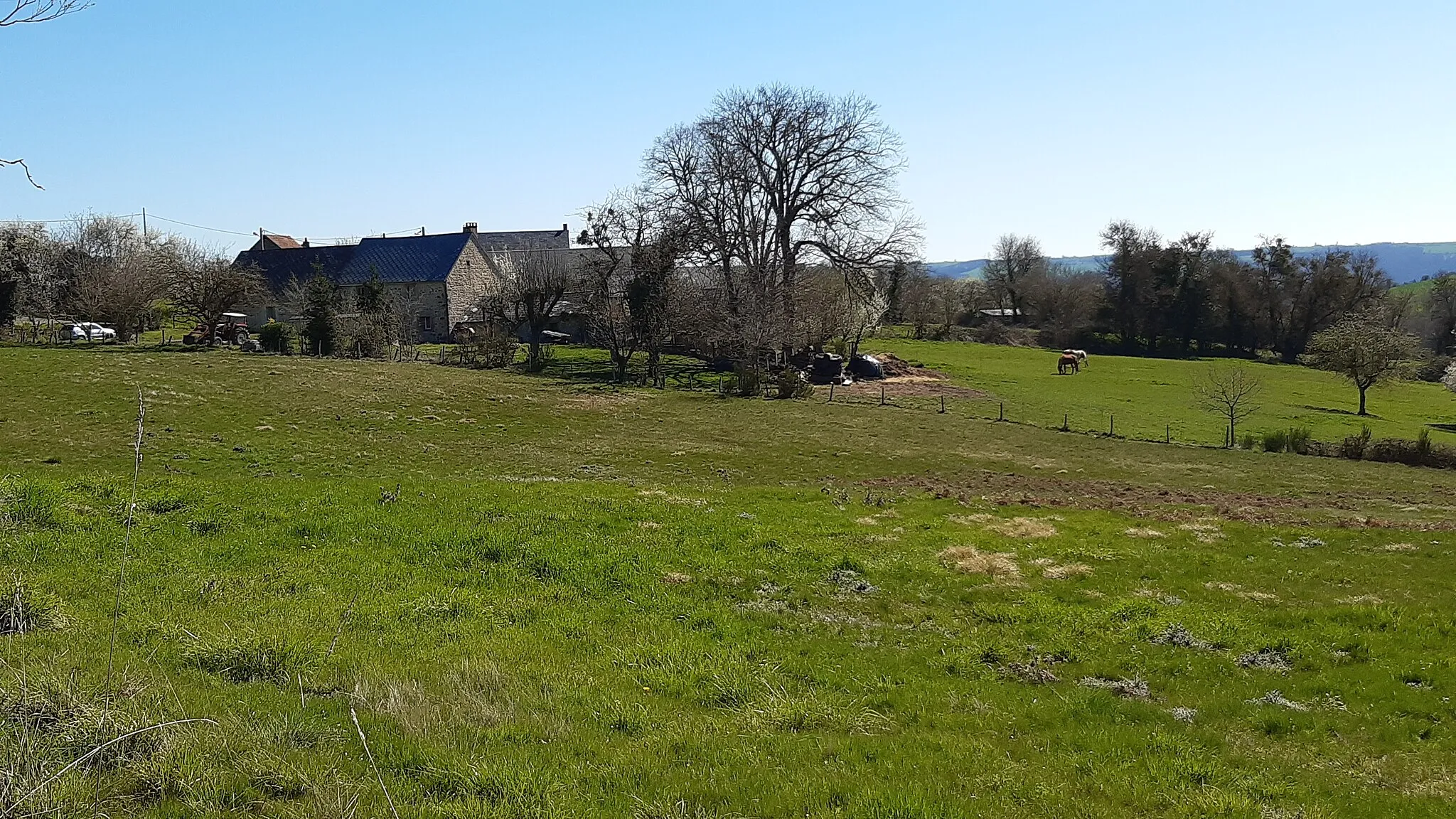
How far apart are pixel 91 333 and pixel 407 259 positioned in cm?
2545

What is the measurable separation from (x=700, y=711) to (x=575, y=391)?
3455cm

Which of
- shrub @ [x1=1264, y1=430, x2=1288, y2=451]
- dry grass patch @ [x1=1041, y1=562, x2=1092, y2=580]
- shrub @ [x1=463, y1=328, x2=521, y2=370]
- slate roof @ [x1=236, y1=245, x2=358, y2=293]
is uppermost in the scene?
slate roof @ [x1=236, y1=245, x2=358, y2=293]

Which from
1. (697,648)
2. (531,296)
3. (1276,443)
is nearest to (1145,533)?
(697,648)

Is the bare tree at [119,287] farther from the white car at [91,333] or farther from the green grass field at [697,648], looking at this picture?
the green grass field at [697,648]

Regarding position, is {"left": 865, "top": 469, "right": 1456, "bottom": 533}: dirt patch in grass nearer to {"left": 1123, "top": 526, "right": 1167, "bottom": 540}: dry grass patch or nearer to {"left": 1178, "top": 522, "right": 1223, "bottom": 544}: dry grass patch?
{"left": 1178, "top": 522, "right": 1223, "bottom": 544}: dry grass patch

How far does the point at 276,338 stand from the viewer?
4488 centimetres

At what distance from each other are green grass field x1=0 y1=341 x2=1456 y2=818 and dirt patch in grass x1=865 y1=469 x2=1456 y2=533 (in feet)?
0.93

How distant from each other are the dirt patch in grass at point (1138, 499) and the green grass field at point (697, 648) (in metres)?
0.28

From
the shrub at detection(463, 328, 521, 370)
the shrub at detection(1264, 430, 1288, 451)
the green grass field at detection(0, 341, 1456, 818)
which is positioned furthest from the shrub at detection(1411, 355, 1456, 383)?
the shrub at detection(463, 328, 521, 370)

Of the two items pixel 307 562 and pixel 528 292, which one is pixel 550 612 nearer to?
pixel 307 562

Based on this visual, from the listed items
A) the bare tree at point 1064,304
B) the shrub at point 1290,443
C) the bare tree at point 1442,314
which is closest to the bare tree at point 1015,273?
the bare tree at point 1064,304

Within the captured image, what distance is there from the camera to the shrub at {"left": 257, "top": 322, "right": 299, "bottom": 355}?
44.7m

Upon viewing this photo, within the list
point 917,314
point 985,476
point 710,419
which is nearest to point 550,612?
point 985,476

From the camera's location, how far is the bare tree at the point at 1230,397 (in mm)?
37438
